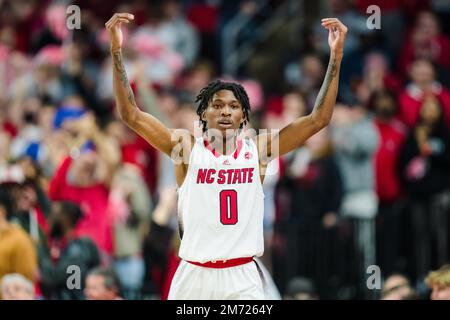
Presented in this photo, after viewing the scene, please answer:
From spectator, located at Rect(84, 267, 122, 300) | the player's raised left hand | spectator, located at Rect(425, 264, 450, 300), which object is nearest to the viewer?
the player's raised left hand

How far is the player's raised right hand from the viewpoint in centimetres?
877

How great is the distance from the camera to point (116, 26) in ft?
29.0

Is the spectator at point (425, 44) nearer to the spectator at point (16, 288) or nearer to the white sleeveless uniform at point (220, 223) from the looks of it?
the spectator at point (16, 288)

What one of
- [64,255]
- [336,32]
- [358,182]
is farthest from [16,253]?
[336,32]

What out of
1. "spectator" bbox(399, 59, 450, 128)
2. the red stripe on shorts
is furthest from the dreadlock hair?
"spectator" bbox(399, 59, 450, 128)

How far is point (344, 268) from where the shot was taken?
13.7 meters

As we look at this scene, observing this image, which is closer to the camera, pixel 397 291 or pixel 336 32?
pixel 336 32

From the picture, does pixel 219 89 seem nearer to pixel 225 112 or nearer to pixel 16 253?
pixel 225 112

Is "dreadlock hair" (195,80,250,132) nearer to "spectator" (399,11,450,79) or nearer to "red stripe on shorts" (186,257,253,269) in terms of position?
"red stripe on shorts" (186,257,253,269)

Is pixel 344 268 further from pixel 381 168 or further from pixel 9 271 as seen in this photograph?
pixel 9 271

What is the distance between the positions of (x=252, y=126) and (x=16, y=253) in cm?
457

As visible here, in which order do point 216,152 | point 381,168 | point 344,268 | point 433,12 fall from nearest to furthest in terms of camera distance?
point 216,152, point 344,268, point 381,168, point 433,12
